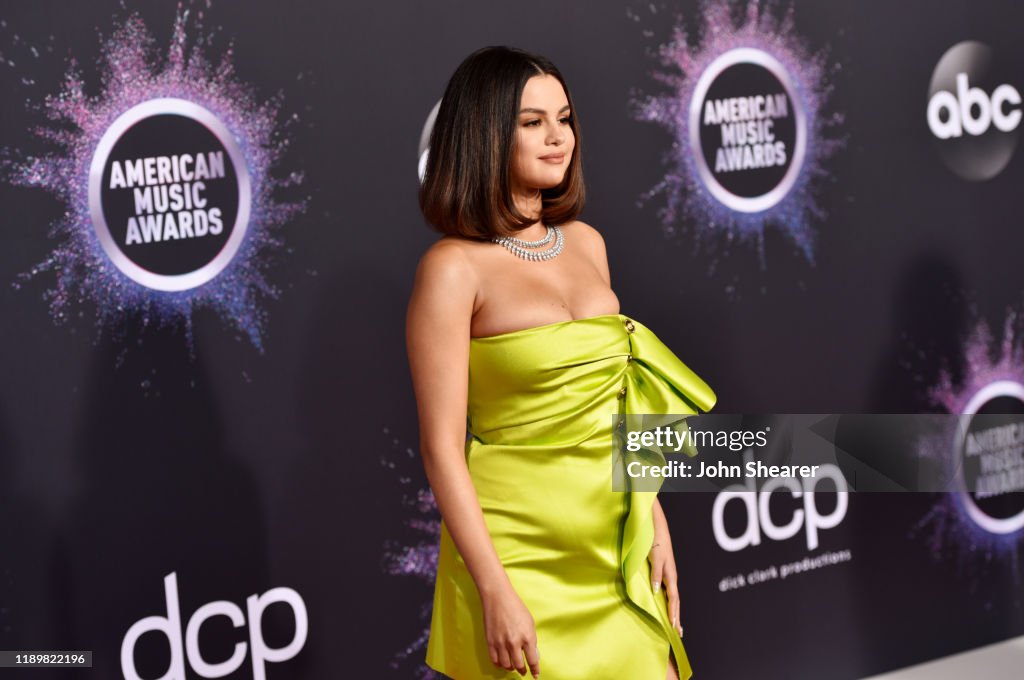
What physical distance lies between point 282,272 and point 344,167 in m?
0.30

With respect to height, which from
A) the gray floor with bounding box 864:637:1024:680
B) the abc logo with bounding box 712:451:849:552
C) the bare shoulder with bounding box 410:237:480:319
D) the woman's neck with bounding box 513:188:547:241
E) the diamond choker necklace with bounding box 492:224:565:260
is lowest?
Answer: the gray floor with bounding box 864:637:1024:680

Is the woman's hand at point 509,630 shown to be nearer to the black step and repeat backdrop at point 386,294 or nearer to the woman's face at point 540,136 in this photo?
the woman's face at point 540,136

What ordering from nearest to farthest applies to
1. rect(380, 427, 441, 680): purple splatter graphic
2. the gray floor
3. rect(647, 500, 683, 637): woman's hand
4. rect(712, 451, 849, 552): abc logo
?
rect(647, 500, 683, 637): woman's hand → rect(380, 427, 441, 680): purple splatter graphic → rect(712, 451, 849, 552): abc logo → the gray floor

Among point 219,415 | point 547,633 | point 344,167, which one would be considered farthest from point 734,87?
point 547,633

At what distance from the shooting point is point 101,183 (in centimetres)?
264

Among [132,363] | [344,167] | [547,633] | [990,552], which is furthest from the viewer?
[990,552]

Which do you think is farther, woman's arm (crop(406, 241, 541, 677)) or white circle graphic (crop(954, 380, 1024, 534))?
white circle graphic (crop(954, 380, 1024, 534))

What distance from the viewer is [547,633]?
1.91 m

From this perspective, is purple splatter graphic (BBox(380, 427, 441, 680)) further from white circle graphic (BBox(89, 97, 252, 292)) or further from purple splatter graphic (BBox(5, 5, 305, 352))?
white circle graphic (BBox(89, 97, 252, 292))

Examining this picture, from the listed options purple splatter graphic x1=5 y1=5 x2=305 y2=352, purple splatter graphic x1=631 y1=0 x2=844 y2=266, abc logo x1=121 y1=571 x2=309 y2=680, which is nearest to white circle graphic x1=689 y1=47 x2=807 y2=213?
purple splatter graphic x1=631 y1=0 x2=844 y2=266

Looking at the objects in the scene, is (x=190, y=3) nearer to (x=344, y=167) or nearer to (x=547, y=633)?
(x=344, y=167)

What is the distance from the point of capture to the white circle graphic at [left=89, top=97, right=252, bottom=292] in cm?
264

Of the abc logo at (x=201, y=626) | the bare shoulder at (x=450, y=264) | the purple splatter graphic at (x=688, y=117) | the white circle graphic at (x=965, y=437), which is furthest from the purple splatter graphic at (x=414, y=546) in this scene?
the white circle graphic at (x=965, y=437)

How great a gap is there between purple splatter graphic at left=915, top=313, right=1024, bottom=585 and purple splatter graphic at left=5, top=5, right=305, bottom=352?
2.20 metres
